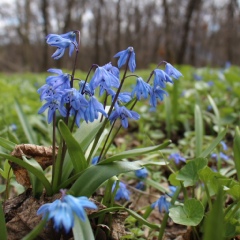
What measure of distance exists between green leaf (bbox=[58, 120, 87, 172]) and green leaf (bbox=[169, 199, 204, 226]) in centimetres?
41

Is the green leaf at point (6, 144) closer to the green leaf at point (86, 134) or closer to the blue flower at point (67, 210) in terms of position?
the green leaf at point (86, 134)

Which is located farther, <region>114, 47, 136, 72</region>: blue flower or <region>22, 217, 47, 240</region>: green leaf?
<region>114, 47, 136, 72</region>: blue flower

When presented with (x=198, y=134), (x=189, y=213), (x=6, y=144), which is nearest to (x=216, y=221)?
(x=189, y=213)

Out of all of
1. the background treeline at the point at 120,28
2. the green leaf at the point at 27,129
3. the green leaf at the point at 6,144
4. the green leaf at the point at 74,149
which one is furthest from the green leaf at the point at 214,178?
Result: the background treeline at the point at 120,28

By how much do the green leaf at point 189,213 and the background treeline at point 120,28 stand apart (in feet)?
51.5

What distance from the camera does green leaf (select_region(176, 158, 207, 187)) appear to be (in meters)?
1.45

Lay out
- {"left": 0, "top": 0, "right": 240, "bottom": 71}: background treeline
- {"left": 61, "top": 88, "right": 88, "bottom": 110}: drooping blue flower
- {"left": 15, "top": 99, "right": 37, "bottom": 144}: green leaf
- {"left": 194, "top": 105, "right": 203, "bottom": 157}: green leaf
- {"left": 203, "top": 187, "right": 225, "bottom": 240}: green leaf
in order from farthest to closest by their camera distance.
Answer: {"left": 0, "top": 0, "right": 240, "bottom": 71}: background treeline, {"left": 15, "top": 99, "right": 37, "bottom": 144}: green leaf, {"left": 194, "top": 105, "right": 203, "bottom": 157}: green leaf, {"left": 61, "top": 88, "right": 88, "bottom": 110}: drooping blue flower, {"left": 203, "top": 187, "right": 225, "bottom": 240}: green leaf

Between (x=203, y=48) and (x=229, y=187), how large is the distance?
37.0 meters

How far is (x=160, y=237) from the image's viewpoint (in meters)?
1.57

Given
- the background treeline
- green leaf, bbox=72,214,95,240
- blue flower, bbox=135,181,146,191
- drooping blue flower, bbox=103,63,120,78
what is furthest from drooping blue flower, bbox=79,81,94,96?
the background treeline

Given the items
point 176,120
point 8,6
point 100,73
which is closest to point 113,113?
point 100,73

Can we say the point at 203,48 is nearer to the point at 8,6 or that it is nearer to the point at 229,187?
the point at 8,6

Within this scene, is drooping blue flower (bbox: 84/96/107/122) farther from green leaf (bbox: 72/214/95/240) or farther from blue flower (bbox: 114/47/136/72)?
green leaf (bbox: 72/214/95/240)

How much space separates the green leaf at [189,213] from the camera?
1376 mm
